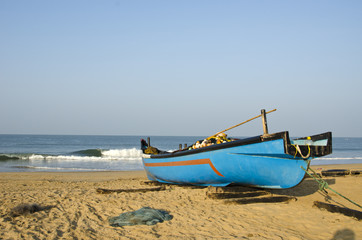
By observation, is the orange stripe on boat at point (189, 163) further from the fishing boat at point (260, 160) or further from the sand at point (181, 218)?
the sand at point (181, 218)

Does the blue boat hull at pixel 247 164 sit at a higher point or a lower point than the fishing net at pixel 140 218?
higher

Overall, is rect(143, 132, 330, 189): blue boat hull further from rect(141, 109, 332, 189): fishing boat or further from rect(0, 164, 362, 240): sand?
rect(0, 164, 362, 240): sand

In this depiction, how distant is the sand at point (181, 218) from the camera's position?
4.83 meters

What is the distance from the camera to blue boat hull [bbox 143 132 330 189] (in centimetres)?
621

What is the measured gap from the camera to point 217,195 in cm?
705

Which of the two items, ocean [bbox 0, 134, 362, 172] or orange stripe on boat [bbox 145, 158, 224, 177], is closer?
orange stripe on boat [bbox 145, 158, 224, 177]

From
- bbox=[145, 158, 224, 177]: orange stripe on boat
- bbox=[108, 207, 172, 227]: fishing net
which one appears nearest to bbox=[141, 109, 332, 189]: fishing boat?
bbox=[145, 158, 224, 177]: orange stripe on boat

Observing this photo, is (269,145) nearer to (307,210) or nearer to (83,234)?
(307,210)

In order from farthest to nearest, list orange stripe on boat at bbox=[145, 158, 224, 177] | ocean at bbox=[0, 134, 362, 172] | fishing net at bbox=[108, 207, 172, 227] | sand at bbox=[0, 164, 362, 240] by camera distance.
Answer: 1. ocean at bbox=[0, 134, 362, 172]
2. orange stripe on boat at bbox=[145, 158, 224, 177]
3. fishing net at bbox=[108, 207, 172, 227]
4. sand at bbox=[0, 164, 362, 240]

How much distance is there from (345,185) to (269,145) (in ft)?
14.6

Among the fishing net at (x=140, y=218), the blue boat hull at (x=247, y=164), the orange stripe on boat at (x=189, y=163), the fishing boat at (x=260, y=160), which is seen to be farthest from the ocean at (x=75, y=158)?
the fishing net at (x=140, y=218)

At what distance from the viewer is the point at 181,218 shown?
5707 mm

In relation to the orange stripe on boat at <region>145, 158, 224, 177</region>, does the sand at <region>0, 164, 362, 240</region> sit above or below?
below

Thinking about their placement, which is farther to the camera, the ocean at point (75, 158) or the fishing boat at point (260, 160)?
the ocean at point (75, 158)
